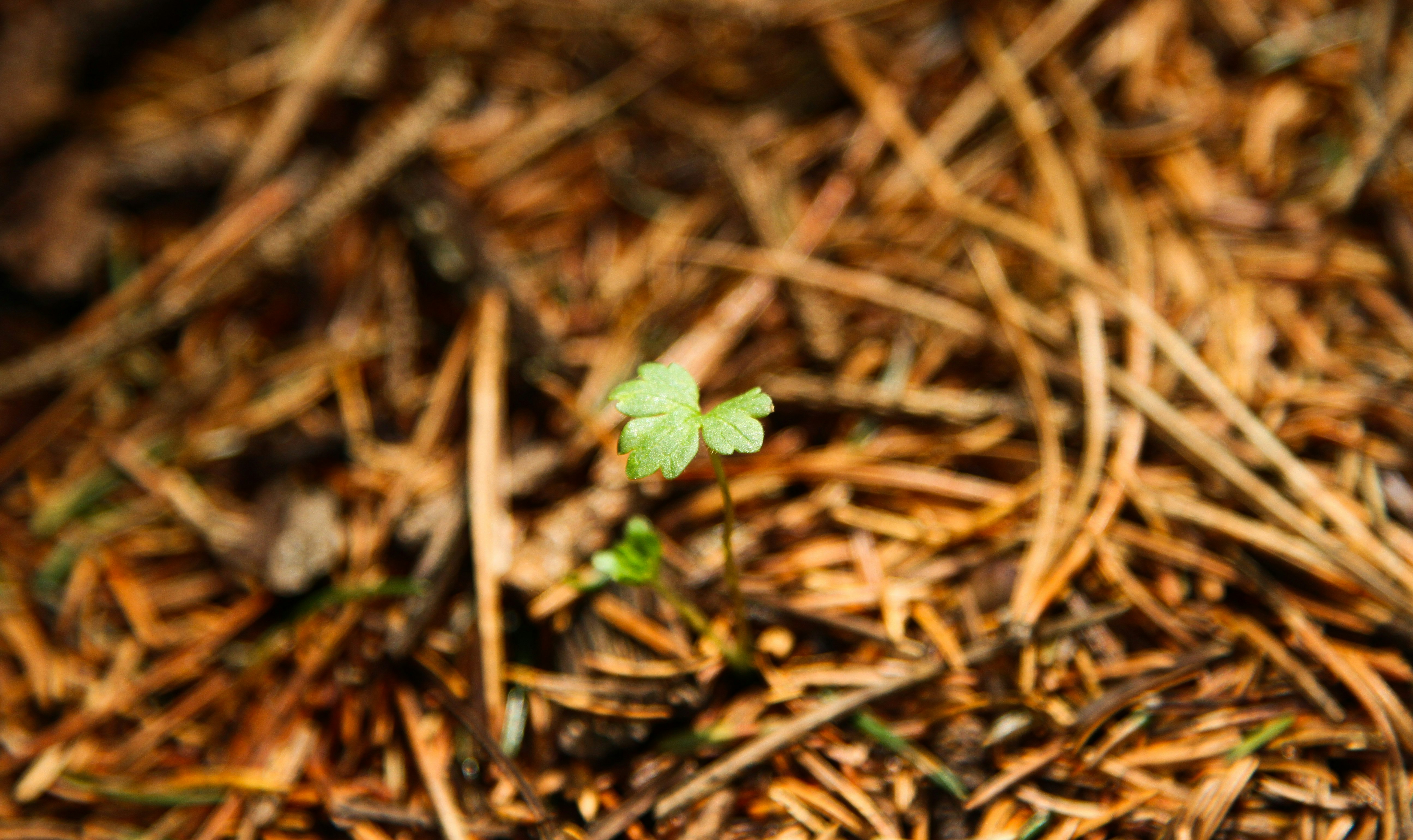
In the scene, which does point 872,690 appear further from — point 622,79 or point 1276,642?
point 622,79

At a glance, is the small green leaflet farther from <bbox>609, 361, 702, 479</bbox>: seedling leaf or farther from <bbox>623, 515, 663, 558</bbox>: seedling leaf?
<bbox>623, 515, 663, 558</bbox>: seedling leaf

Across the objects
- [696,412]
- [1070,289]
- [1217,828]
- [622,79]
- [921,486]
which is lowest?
[1217,828]

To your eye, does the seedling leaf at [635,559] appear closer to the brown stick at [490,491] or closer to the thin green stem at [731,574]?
the thin green stem at [731,574]

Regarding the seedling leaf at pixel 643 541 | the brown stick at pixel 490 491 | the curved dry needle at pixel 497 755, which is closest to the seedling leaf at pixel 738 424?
the seedling leaf at pixel 643 541

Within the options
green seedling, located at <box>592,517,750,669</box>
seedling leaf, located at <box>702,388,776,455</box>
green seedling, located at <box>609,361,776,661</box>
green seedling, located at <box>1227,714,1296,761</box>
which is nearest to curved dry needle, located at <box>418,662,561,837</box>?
green seedling, located at <box>592,517,750,669</box>

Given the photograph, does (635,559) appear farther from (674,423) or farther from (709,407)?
(709,407)

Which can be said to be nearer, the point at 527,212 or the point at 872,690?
the point at 872,690

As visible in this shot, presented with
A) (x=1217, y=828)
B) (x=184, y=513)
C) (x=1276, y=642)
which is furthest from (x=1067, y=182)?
(x=184, y=513)

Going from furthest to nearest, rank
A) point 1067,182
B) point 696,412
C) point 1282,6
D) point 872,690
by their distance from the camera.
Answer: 1. point 1282,6
2. point 1067,182
3. point 872,690
4. point 696,412
